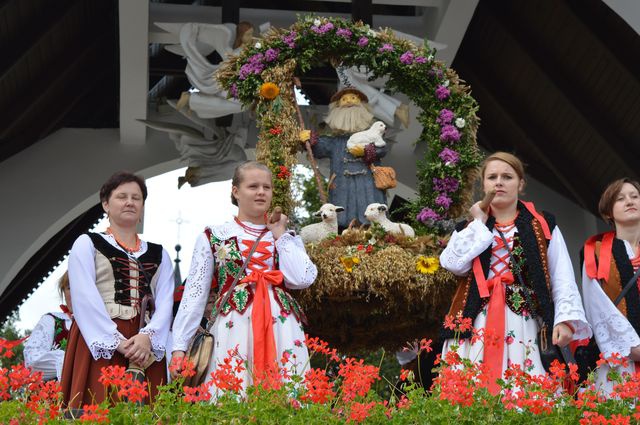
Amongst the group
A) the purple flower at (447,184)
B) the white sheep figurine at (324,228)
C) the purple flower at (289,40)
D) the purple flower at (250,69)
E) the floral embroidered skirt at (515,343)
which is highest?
the purple flower at (289,40)

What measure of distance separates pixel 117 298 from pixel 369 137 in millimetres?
2410

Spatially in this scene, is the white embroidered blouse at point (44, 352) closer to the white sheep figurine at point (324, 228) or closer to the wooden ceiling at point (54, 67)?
the white sheep figurine at point (324, 228)

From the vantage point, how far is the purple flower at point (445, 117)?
7000 millimetres

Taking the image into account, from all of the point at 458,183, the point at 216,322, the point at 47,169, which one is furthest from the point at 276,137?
the point at 47,169

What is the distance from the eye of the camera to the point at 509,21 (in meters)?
10.5

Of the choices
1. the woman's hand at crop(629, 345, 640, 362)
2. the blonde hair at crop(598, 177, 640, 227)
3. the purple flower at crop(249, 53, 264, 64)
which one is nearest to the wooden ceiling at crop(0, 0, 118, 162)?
the purple flower at crop(249, 53, 264, 64)

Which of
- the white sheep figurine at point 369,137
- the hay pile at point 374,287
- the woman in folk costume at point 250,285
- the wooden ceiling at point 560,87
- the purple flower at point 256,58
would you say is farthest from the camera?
the wooden ceiling at point 560,87

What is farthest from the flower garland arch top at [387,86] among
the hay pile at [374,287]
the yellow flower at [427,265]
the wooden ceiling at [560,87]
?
the wooden ceiling at [560,87]

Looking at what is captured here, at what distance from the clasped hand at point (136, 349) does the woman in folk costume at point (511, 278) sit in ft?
4.50

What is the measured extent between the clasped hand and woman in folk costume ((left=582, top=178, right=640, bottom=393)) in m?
2.05

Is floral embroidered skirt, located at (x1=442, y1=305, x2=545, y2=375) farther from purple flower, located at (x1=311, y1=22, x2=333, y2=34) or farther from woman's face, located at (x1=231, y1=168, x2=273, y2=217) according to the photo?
purple flower, located at (x1=311, y1=22, x2=333, y2=34)

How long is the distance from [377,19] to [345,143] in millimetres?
4962

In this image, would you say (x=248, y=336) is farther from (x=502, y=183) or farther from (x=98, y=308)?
(x=502, y=183)

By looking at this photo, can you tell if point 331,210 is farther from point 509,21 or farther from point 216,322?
point 509,21
